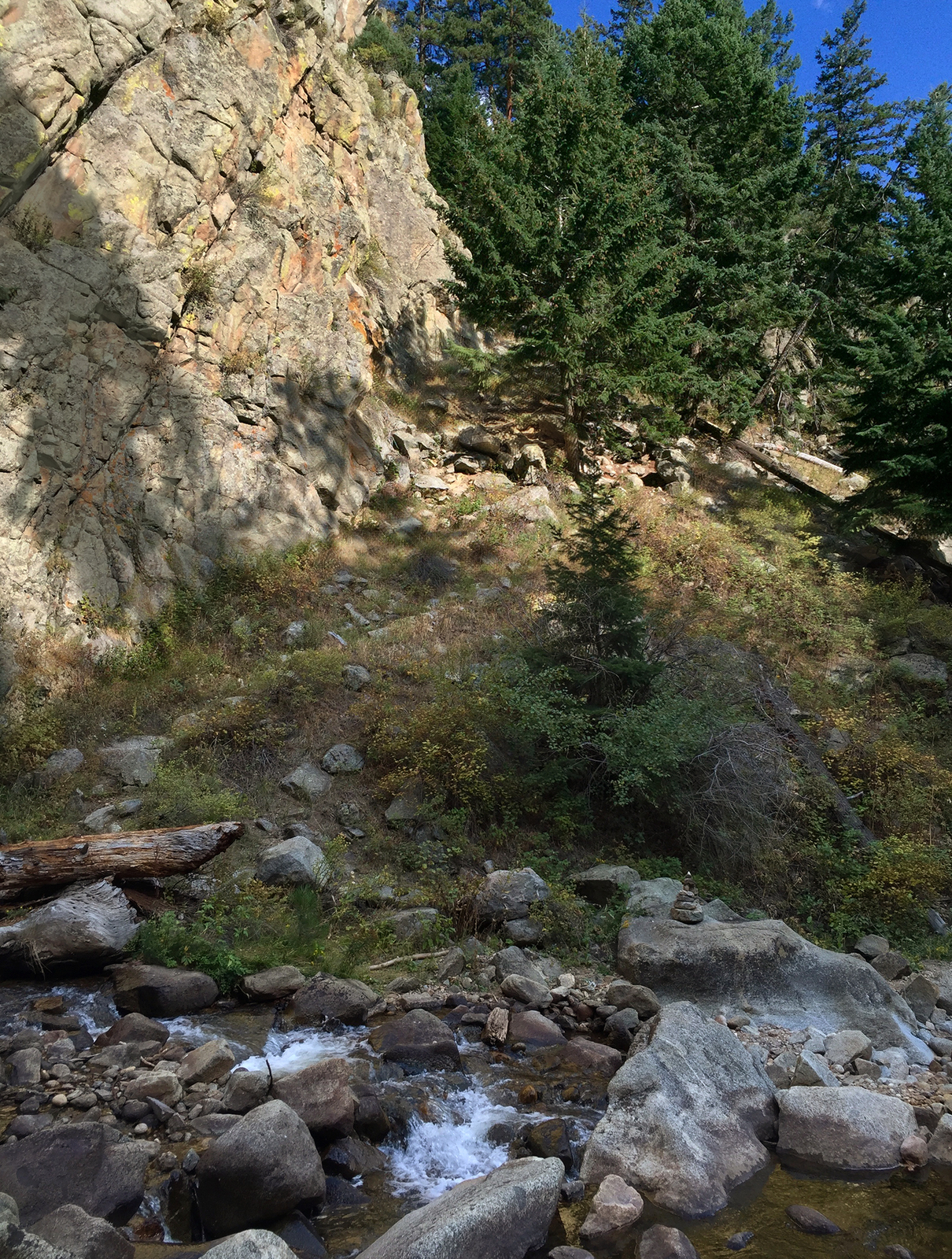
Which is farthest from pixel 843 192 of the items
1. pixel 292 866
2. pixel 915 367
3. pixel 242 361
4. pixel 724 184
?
pixel 292 866

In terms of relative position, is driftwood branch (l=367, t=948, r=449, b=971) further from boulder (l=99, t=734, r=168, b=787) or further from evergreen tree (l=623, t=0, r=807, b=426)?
evergreen tree (l=623, t=0, r=807, b=426)

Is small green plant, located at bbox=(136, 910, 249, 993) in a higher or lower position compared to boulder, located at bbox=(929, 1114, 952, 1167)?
lower

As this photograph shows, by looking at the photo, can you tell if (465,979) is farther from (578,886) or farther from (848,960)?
(848,960)

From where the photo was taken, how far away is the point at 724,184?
21719 mm

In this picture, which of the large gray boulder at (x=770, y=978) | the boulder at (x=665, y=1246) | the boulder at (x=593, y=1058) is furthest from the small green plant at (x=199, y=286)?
the boulder at (x=665, y=1246)

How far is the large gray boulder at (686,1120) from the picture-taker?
478 cm

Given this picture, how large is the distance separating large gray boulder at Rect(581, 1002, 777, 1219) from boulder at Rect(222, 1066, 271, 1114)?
2024 mm

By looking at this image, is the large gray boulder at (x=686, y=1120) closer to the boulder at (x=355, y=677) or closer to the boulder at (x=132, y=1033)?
the boulder at (x=132, y=1033)

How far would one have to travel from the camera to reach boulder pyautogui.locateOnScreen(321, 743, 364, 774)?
10.3 m

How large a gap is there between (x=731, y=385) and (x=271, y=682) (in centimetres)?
1475

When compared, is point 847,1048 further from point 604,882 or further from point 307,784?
point 307,784

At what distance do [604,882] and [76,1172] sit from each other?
567cm

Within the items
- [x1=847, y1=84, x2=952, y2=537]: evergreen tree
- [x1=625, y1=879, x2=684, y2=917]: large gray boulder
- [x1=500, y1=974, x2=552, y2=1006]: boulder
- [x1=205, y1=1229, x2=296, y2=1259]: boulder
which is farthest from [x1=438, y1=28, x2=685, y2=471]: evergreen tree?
[x1=205, y1=1229, x2=296, y2=1259]: boulder

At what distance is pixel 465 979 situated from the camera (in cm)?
744
